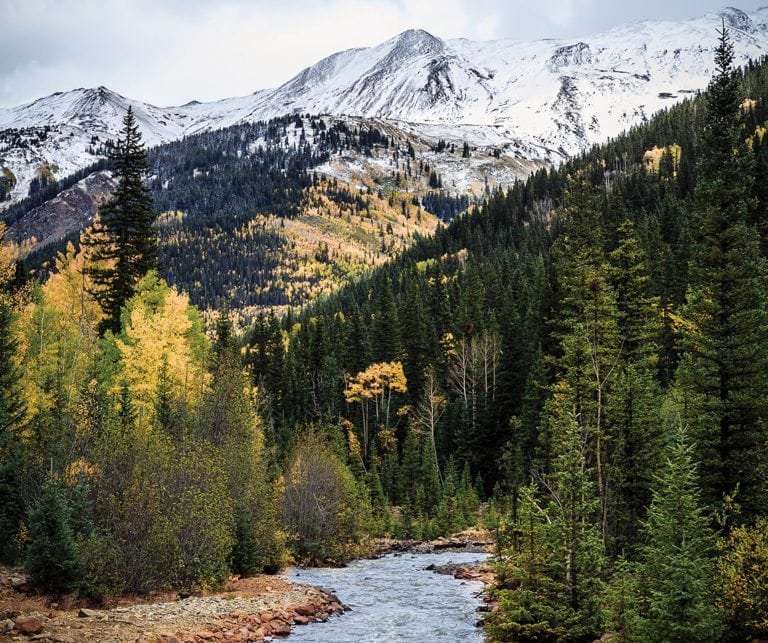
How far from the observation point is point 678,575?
15.6m

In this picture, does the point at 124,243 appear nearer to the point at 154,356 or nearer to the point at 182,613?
the point at 154,356

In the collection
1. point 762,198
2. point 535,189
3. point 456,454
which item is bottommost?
point 456,454

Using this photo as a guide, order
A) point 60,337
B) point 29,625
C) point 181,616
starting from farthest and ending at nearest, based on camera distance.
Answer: point 60,337
point 181,616
point 29,625

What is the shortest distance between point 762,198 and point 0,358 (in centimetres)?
8844

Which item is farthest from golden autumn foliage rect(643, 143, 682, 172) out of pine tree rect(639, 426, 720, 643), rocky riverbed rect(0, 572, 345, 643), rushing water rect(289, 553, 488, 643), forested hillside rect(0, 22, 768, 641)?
pine tree rect(639, 426, 720, 643)

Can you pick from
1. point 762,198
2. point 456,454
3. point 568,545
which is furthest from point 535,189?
point 568,545

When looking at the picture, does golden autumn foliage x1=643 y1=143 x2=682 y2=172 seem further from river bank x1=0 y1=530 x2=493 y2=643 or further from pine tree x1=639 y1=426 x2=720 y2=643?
pine tree x1=639 y1=426 x2=720 y2=643

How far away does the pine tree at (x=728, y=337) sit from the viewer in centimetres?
2375

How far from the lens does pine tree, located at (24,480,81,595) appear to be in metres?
21.2

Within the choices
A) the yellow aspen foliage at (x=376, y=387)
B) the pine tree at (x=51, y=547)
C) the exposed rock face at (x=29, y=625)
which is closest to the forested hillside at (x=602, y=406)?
the yellow aspen foliage at (x=376, y=387)

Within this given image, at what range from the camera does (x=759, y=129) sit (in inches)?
5719

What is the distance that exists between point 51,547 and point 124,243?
2866cm

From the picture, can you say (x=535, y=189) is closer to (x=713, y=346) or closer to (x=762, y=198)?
(x=762, y=198)

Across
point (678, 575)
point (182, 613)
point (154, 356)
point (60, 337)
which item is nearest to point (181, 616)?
point (182, 613)
